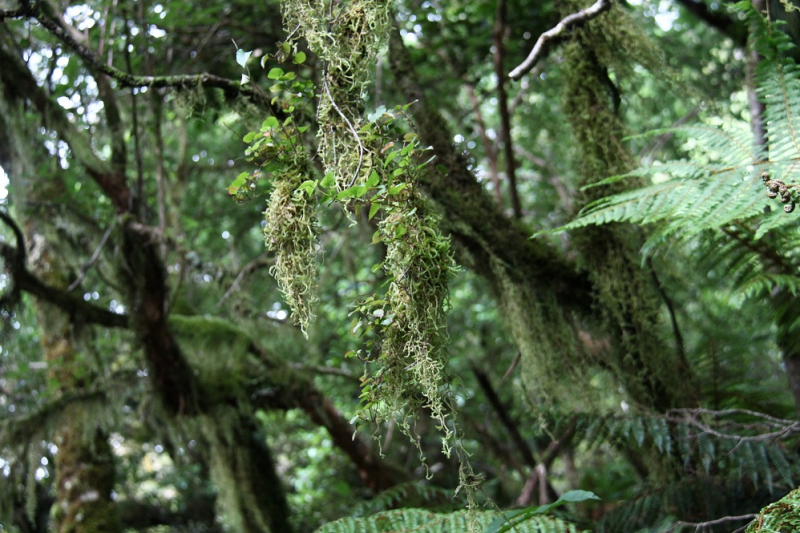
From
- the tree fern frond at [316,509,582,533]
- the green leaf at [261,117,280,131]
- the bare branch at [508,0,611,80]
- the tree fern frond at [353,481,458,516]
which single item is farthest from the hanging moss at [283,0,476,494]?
the tree fern frond at [353,481,458,516]

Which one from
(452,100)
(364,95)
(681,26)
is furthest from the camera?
(681,26)

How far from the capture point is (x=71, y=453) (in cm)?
429

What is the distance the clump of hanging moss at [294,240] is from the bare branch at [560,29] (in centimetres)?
94

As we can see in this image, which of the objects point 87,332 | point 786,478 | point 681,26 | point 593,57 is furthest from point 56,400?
point 681,26

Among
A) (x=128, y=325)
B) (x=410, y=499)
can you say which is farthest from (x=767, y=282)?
(x=128, y=325)

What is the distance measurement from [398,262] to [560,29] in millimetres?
1259

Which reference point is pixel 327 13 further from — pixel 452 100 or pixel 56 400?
pixel 452 100

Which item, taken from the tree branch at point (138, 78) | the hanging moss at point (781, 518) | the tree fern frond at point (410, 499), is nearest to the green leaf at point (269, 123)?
the tree branch at point (138, 78)

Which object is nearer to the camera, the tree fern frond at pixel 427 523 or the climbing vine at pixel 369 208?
the climbing vine at pixel 369 208

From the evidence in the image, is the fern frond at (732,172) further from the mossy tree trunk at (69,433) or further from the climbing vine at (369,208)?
the mossy tree trunk at (69,433)

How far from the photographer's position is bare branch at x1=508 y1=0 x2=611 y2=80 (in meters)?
2.10

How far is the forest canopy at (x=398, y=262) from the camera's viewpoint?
165cm

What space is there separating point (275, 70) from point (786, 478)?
6.79 feet

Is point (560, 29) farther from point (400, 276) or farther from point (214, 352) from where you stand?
point (214, 352)
